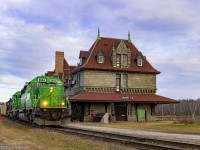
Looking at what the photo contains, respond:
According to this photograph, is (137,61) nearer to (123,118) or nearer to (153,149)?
(123,118)

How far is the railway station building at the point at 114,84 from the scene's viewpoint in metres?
40.2

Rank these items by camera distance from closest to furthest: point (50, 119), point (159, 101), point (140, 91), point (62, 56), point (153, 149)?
point (153, 149) < point (50, 119) < point (159, 101) < point (140, 91) < point (62, 56)

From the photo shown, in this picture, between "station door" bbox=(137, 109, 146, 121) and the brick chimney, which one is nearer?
"station door" bbox=(137, 109, 146, 121)

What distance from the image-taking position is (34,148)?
12766 mm

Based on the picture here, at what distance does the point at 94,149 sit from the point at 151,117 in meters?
31.9

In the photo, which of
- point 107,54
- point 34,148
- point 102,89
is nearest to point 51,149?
point 34,148

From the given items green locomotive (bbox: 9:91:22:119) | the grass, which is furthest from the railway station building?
the grass

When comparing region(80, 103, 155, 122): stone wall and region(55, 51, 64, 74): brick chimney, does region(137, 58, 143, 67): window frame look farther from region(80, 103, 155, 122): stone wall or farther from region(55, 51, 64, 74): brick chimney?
region(55, 51, 64, 74): brick chimney

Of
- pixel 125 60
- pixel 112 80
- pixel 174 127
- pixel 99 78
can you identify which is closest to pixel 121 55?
pixel 125 60

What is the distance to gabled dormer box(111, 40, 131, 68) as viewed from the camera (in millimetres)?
42688

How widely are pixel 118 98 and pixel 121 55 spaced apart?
6721 millimetres

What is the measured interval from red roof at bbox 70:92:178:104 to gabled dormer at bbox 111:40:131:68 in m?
4.29

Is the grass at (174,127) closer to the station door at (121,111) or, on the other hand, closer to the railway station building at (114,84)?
the railway station building at (114,84)

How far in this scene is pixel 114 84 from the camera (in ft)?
139
